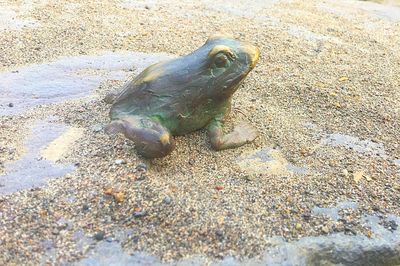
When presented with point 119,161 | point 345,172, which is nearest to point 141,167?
point 119,161

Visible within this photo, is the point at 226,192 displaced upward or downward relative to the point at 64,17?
upward

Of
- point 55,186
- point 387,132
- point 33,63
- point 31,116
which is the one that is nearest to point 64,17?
point 33,63

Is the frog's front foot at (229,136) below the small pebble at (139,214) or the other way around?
the other way around

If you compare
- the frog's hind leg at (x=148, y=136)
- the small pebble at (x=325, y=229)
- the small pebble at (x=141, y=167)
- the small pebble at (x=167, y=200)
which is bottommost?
the small pebble at (x=141, y=167)

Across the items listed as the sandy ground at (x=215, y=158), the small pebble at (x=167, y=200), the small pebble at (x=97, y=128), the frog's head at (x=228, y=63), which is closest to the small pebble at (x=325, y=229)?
the sandy ground at (x=215, y=158)

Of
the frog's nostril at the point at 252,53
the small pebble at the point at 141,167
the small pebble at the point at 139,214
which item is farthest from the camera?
the frog's nostril at the point at 252,53

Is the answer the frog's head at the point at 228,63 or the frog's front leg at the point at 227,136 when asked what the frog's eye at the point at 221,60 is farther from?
the frog's front leg at the point at 227,136

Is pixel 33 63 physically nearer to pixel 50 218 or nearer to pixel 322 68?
pixel 50 218
